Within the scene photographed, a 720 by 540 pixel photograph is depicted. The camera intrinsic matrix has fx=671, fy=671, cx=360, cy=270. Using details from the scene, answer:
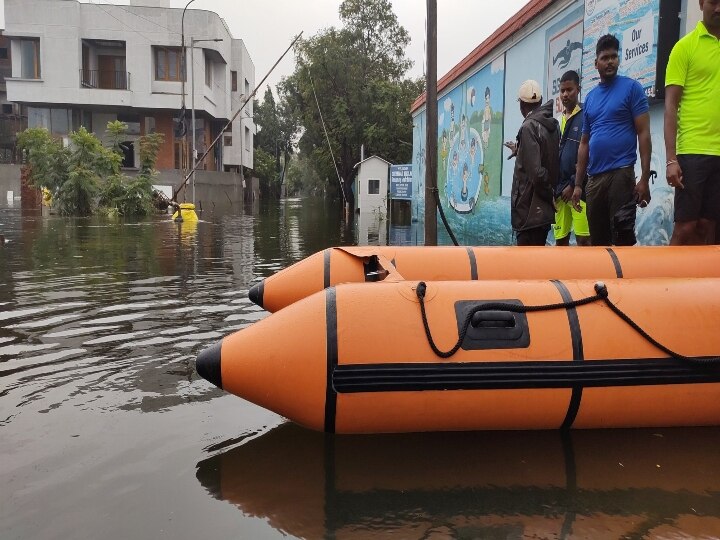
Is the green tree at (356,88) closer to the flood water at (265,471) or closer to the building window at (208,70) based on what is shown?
the building window at (208,70)

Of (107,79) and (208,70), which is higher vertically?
(208,70)

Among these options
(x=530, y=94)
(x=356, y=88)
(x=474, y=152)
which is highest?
(x=356, y=88)

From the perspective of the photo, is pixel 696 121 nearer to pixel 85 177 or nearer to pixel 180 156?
pixel 85 177

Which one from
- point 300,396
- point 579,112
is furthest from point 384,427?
point 579,112

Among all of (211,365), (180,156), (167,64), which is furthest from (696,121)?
(180,156)

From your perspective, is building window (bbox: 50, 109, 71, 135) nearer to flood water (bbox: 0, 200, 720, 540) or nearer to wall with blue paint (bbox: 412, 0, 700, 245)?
wall with blue paint (bbox: 412, 0, 700, 245)

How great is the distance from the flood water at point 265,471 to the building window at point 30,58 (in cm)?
3380

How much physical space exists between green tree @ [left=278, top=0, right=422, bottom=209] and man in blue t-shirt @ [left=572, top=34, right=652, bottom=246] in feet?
103

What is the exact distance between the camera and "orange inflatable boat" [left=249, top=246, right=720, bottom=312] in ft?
14.0

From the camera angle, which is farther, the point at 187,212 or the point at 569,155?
the point at 187,212

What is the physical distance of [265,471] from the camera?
2.98m

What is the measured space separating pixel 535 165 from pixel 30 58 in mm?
35307

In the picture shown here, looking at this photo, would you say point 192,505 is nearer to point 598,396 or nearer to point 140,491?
point 140,491

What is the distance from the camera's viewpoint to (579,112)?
19.3 ft
